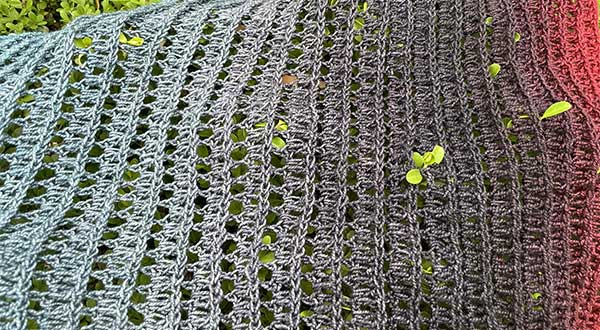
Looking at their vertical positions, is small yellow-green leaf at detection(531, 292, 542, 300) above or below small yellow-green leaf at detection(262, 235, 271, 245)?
below

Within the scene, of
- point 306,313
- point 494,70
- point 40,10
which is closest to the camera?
point 306,313

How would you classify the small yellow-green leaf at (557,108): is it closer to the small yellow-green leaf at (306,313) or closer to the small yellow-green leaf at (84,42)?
the small yellow-green leaf at (306,313)

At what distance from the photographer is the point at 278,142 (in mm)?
748

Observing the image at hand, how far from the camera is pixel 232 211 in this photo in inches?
28.4

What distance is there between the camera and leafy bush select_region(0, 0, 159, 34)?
47.2 inches

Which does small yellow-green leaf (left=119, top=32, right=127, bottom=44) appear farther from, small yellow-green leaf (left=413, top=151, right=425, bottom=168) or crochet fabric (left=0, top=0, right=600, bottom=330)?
small yellow-green leaf (left=413, top=151, right=425, bottom=168)

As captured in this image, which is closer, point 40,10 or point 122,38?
point 122,38

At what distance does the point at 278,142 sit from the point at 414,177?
0.21m

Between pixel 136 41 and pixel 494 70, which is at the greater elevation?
pixel 136 41

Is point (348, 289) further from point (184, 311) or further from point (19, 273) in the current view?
point (19, 273)

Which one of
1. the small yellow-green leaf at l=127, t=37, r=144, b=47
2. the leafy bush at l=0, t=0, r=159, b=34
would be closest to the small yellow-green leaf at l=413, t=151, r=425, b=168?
the small yellow-green leaf at l=127, t=37, r=144, b=47

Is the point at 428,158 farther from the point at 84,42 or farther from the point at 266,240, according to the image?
the point at 84,42

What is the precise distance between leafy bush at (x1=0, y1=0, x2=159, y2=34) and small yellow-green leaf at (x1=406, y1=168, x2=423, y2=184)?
833 mm

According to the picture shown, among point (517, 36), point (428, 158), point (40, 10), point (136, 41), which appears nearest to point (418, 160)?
point (428, 158)
